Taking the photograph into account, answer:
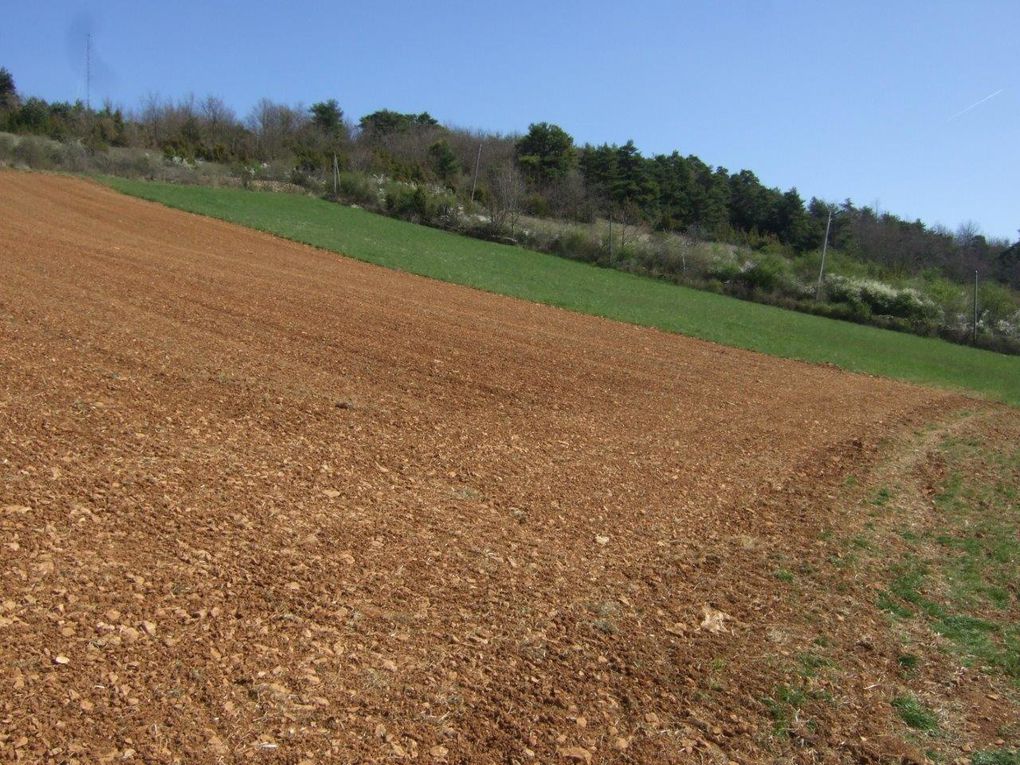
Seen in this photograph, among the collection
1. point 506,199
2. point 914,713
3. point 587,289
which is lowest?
point 914,713

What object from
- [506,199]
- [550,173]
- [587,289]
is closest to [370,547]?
[587,289]

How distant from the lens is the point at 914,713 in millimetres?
4566

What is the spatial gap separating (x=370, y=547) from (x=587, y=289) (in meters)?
27.3

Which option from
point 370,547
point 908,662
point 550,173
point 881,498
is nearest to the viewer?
point 908,662

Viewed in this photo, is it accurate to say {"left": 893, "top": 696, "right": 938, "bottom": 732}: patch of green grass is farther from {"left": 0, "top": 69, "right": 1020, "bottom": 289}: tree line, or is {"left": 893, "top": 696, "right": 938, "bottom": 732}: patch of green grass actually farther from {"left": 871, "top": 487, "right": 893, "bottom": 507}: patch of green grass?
{"left": 0, "top": 69, "right": 1020, "bottom": 289}: tree line

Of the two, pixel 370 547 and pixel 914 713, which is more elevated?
pixel 370 547

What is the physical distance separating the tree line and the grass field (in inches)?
534

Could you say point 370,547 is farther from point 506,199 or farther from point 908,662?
point 506,199

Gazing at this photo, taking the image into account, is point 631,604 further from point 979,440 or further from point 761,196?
point 761,196

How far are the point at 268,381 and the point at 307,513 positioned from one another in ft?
11.4

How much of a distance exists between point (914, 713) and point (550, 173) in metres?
74.9

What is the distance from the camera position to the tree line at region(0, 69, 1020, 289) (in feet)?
207

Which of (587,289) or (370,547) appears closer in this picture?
(370,547)

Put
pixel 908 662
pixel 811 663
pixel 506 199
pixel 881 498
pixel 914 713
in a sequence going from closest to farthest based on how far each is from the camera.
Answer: pixel 914 713 < pixel 811 663 < pixel 908 662 < pixel 881 498 < pixel 506 199
